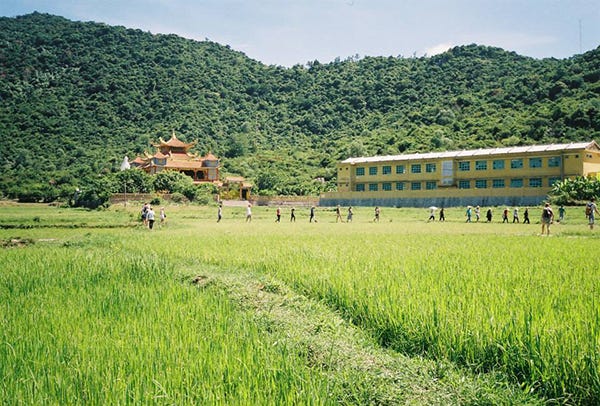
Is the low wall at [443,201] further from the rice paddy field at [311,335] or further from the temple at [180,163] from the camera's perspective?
the rice paddy field at [311,335]

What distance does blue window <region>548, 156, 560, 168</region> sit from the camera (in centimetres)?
4400

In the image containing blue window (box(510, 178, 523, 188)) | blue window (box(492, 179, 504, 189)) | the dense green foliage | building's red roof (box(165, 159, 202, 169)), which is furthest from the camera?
building's red roof (box(165, 159, 202, 169))

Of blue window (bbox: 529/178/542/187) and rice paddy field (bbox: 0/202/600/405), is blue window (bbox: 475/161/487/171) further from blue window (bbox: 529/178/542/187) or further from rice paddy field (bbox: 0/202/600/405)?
rice paddy field (bbox: 0/202/600/405)

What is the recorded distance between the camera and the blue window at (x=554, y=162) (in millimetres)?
44000

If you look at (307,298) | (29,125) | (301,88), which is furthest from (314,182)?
(301,88)

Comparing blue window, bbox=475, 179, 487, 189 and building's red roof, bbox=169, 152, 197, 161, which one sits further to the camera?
building's red roof, bbox=169, 152, 197, 161

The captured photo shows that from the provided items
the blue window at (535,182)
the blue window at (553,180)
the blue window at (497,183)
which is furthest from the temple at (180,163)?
the blue window at (553,180)

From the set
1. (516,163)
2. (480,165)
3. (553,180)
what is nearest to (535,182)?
(553,180)

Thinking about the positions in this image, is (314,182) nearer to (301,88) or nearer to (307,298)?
(307,298)

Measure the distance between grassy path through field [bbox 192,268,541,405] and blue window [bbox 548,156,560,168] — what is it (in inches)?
1776

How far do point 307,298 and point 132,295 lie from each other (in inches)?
98.8

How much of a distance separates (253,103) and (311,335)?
431ft

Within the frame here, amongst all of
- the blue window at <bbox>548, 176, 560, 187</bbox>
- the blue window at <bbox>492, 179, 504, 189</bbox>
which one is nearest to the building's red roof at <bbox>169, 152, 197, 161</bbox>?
the blue window at <bbox>492, 179, 504, 189</bbox>

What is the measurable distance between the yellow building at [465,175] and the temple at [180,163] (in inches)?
727
